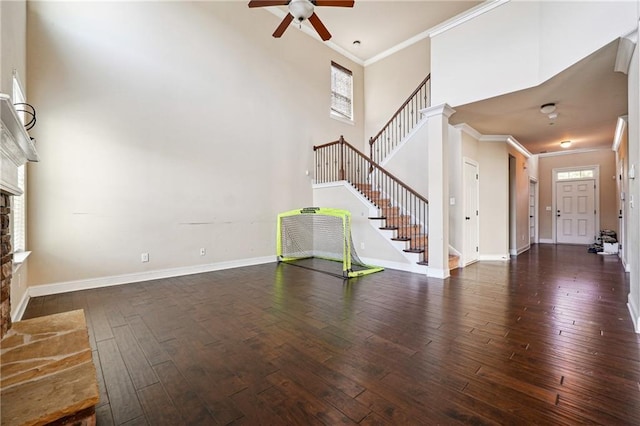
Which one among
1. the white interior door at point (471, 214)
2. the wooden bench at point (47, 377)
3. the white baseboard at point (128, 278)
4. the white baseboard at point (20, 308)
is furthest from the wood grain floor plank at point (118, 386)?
the white interior door at point (471, 214)

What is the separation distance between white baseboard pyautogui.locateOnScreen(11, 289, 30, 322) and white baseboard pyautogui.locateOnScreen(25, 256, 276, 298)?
223mm

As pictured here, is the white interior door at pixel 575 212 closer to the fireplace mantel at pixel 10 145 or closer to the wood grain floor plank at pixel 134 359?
the wood grain floor plank at pixel 134 359

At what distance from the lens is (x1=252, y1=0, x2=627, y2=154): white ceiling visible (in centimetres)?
355

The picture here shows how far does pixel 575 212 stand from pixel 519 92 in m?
7.22

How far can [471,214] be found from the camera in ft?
19.5

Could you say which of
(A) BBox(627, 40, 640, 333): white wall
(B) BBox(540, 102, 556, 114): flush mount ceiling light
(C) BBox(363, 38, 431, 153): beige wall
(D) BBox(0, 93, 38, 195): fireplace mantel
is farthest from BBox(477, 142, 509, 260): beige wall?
(D) BBox(0, 93, 38, 195): fireplace mantel

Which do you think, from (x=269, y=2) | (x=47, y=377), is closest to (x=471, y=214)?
(x=269, y=2)

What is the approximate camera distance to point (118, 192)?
423cm

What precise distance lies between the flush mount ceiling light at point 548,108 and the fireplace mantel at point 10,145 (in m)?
5.82

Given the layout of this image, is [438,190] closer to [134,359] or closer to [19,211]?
[134,359]

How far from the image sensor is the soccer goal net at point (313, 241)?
18.1ft

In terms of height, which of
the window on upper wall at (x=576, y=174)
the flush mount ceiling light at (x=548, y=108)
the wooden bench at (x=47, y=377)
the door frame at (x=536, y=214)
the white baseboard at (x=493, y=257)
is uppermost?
the flush mount ceiling light at (x=548, y=108)

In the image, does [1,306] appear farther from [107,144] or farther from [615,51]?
[615,51]

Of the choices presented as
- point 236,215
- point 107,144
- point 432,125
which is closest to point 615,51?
point 432,125
